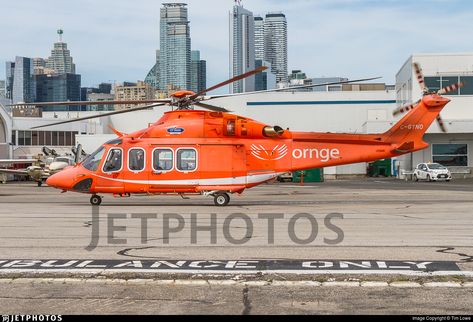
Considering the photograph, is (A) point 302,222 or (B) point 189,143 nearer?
(A) point 302,222

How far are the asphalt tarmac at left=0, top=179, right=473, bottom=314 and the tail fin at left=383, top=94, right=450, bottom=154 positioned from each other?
6.79m

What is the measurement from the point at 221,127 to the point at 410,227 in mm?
10075

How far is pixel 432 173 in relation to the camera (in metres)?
50.9

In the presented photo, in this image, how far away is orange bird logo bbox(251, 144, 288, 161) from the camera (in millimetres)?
23734

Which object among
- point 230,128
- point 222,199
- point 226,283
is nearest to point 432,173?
point 230,128

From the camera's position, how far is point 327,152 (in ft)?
79.3

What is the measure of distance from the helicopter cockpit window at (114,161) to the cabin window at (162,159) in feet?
4.26

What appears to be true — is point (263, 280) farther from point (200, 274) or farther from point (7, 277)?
point (7, 277)

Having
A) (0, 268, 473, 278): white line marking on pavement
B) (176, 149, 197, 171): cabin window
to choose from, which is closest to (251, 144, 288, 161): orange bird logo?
(176, 149, 197, 171): cabin window

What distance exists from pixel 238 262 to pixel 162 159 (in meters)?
14.2

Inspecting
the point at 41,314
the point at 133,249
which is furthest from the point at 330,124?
the point at 41,314

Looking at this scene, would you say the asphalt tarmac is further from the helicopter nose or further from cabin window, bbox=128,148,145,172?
the helicopter nose

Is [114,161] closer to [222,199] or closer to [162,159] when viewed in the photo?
A: [162,159]

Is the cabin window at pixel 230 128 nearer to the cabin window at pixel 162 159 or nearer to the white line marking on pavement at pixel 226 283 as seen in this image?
the cabin window at pixel 162 159
